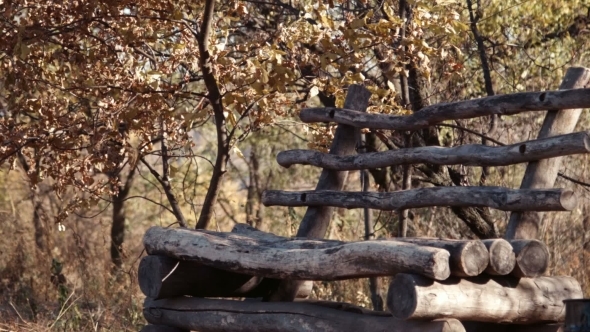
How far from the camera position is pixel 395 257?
429cm

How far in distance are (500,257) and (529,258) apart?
220 millimetres

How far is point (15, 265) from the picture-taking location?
9883mm

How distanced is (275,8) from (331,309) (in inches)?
189

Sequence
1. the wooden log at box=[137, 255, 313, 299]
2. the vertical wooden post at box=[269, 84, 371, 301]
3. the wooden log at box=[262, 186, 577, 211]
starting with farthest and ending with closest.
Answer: the vertical wooden post at box=[269, 84, 371, 301] → the wooden log at box=[137, 255, 313, 299] → the wooden log at box=[262, 186, 577, 211]

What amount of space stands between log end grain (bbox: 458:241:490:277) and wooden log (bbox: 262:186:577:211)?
507mm

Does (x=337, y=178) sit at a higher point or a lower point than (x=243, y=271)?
higher

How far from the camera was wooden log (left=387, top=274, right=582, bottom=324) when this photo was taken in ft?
13.6

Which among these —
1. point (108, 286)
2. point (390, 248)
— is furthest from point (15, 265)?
point (390, 248)

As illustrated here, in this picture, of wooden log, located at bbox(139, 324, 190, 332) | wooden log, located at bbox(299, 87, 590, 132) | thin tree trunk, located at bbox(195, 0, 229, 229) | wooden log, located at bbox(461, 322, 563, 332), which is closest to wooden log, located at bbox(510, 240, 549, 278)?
wooden log, located at bbox(461, 322, 563, 332)

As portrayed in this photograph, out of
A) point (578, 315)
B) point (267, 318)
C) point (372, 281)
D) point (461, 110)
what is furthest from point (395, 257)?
point (372, 281)

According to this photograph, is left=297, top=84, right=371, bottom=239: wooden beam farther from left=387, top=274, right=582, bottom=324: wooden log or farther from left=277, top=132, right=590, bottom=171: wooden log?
left=387, top=274, right=582, bottom=324: wooden log

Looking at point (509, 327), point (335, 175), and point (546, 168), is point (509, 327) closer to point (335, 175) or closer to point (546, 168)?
point (546, 168)

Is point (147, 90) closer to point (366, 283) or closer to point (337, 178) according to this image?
point (337, 178)

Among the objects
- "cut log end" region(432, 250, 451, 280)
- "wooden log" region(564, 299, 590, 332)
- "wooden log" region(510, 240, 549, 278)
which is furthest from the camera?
"wooden log" region(510, 240, 549, 278)
